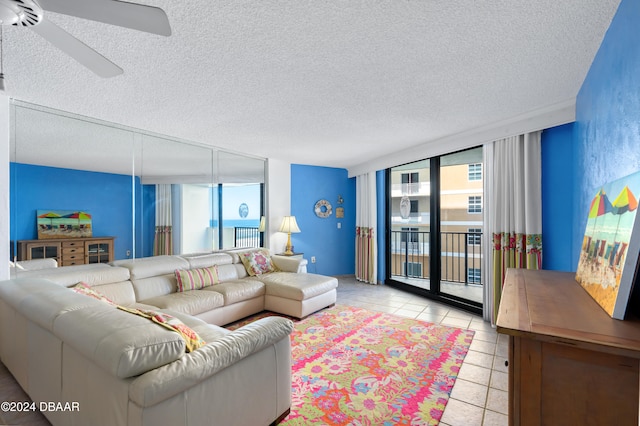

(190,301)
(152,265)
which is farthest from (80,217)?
(190,301)

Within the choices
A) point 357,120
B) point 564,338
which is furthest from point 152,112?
point 564,338

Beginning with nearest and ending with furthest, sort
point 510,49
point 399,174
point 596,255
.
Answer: point 596,255 → point 510,49 → point 399,174

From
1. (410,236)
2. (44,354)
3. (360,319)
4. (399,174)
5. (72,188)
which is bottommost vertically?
(360,319)

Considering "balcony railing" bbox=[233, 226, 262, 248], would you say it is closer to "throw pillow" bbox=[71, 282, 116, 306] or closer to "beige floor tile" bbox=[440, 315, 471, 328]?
"throw pillow" bbox=[71, 282, 116, 306]

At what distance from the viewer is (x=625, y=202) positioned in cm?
130

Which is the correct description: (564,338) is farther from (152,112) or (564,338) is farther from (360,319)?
(152,112)

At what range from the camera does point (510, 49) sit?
5.98 ft

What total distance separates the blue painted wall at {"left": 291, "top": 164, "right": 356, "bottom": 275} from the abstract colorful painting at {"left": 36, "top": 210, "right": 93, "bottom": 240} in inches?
126

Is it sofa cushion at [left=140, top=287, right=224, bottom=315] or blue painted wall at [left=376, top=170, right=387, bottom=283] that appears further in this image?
blue painted wall at [left=376, top=170, right=387, bottom=283]

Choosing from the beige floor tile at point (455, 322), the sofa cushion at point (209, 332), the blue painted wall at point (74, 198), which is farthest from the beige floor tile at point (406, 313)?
the blue painted wall at point (74, 198)

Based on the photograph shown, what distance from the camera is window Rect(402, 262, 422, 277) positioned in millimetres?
5363

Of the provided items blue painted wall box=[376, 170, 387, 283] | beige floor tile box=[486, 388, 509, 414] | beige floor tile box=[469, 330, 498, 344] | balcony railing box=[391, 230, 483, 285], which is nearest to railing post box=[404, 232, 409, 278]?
balcony railing box=[391, 230, 483, 285]

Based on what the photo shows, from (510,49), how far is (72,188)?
394 centimetres

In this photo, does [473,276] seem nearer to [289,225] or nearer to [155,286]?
[289,225]
